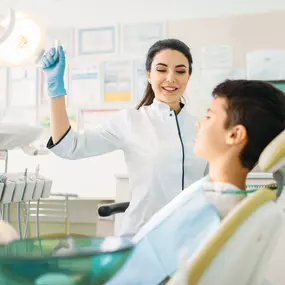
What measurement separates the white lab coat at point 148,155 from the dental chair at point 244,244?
1.93 feet

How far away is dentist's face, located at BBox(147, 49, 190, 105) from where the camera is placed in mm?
1357

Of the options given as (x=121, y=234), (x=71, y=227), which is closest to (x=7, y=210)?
(x=121, y=234)

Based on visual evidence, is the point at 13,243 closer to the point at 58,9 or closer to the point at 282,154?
the point at 282,154

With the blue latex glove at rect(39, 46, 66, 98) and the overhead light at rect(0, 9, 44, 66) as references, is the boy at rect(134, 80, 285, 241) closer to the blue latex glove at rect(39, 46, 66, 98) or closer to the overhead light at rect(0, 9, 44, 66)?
the blue latex glove at rect(39, 46, 66, 98)

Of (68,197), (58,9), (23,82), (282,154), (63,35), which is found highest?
(58,9)

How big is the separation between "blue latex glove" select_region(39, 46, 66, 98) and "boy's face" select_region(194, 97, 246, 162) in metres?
0.49

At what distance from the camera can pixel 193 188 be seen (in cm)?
94

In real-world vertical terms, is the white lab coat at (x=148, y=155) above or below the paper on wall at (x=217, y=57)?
below

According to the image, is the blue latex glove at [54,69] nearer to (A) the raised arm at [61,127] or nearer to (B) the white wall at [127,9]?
(A) the raised arm at [61,127]

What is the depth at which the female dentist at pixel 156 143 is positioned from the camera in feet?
4.34

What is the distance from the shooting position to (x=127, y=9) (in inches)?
108

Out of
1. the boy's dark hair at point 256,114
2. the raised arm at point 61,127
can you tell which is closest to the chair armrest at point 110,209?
the raised arm at point 61,127

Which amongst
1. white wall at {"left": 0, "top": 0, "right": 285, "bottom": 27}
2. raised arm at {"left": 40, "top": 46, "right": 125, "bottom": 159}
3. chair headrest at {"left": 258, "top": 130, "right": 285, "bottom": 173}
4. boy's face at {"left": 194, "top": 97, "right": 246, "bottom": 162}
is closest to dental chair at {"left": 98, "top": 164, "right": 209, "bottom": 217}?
raised arm at {"left": 40, "top": 46, "right": 125, "bottom": 159}

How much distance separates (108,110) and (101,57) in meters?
0.39
